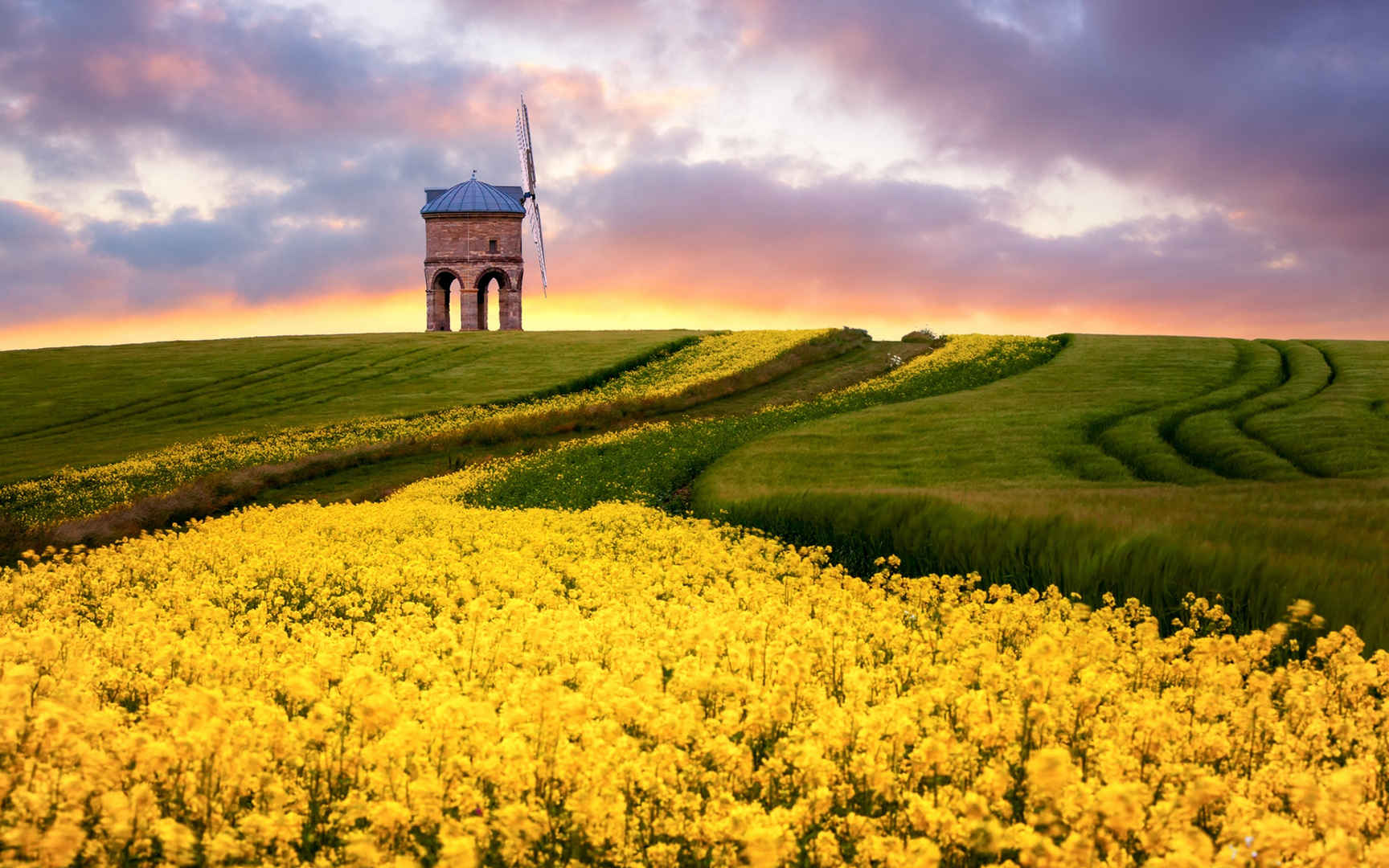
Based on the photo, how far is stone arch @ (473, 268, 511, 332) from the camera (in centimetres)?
8200

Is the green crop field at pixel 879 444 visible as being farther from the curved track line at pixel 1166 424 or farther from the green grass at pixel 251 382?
the green grass at pixel 251 382

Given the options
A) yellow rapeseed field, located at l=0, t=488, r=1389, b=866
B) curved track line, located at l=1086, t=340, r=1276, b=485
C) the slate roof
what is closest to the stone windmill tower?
the slate roof

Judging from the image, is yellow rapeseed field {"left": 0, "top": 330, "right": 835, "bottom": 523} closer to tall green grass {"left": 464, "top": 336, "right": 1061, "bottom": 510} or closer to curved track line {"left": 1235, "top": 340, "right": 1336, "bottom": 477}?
tall green grass {"left": 464, "top": 336, "right": 1061, "bottom": 510}

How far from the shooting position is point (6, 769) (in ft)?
20.2

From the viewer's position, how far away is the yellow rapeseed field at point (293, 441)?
3028 centimetres

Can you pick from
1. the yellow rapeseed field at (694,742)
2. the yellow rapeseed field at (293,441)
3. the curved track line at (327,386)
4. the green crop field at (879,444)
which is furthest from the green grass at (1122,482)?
the curved track line at (327,386)

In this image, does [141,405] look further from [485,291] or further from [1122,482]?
[1122,482]

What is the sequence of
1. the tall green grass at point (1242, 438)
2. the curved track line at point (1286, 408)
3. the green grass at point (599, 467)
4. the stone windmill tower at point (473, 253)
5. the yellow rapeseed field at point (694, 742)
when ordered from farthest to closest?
1. the stone windmill tower at point (473, 253)
2. the green grass at point (599, 467)
3. the curved track line at point (1286, 408)
4. the tall green grass at point (1242, 438)
5. the yellow rapeseed field at point (694, 742)

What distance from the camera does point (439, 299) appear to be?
83.4m

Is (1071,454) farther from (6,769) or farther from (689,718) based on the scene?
(6,769)

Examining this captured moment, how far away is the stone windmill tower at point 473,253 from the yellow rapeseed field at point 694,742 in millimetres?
72032

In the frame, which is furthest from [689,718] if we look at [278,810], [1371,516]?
[1371,516]

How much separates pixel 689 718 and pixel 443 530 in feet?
44.0

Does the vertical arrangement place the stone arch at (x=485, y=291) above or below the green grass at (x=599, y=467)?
above
